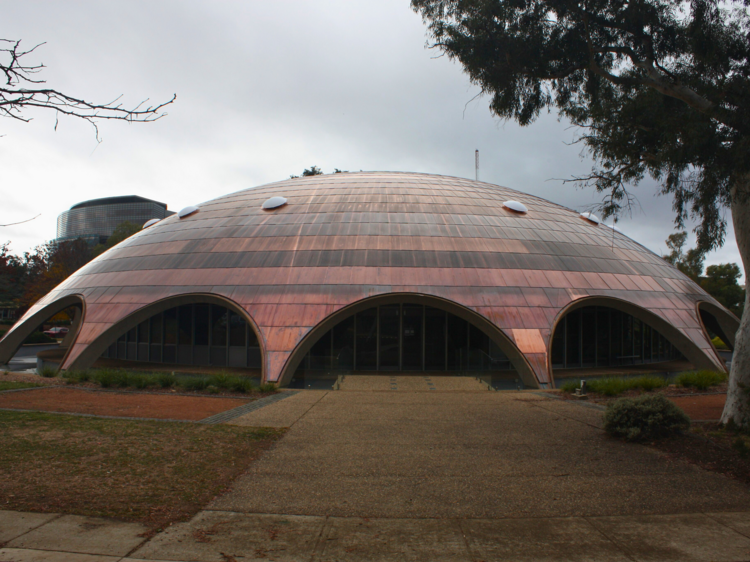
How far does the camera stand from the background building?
130m

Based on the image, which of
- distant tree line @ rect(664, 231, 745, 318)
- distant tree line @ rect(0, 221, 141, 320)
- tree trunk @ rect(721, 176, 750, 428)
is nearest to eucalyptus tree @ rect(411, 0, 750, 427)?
tree trunk @ rect(721, 176, 750, 428)

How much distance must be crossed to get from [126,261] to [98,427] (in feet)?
50.9

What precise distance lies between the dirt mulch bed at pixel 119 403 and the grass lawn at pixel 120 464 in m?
1.02

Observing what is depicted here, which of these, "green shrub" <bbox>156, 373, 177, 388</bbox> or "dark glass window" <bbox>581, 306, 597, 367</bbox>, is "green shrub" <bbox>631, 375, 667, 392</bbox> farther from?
"green shrub" <bbox>156, 373, 177, 388</bbox>

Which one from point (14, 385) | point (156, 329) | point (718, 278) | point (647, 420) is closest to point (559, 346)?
point (647, 420)

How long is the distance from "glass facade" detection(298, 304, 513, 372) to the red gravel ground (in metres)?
7.24

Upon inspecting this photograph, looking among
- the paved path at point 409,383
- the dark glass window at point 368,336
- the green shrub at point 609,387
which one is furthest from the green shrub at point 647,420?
the dark glass window at point 368,336

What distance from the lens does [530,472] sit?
24.8ft

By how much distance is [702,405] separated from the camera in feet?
43.5

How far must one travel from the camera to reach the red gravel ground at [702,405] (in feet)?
38.5

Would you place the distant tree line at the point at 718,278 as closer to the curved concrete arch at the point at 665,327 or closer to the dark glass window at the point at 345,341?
the curved concrete arch at the point at 665,327

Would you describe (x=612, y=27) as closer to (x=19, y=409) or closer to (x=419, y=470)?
(x=419, y=470)

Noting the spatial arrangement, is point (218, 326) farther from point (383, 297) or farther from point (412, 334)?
point (412, 334)

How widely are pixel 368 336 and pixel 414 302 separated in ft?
8.78
